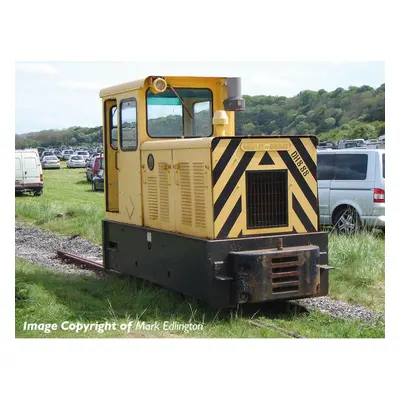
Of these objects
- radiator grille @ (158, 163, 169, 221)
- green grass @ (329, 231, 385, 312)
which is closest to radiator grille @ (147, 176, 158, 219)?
radiator grille @ (158, 163, 169, 221)

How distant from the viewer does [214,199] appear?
7.35 meters

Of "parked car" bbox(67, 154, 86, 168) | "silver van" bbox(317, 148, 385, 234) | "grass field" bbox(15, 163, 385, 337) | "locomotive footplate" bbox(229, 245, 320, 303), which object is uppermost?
"parked car" bbox(67, 154, 86, 168)

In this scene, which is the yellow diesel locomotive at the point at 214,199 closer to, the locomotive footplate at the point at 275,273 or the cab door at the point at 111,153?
the locomotive footplate at the point at 275,273

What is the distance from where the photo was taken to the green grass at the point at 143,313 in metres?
6.95

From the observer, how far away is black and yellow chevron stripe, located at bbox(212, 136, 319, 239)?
290 inches

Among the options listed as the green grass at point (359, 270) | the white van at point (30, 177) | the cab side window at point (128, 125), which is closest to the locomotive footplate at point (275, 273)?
the green grass at point (359, 270)

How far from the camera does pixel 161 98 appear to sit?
8.59m

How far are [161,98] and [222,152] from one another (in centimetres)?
161

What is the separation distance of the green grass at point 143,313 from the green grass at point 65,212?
4119mm

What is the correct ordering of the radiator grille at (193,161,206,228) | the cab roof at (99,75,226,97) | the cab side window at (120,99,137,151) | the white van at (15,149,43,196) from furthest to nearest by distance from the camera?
the white van at (15,149,43,196), the cab side window at (120,99,137,151), the cab roof at (99,75,226,97), the radiator grille at (193,161,206,228)

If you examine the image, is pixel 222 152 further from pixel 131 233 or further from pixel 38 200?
pixel 38 200

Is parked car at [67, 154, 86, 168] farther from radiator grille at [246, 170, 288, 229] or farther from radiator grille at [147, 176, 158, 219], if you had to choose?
radiator grille at [246, 170, 288, 229]

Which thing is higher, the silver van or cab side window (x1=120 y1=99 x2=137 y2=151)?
cab side window (x1=120 y1=99 x2=137 y2=151)

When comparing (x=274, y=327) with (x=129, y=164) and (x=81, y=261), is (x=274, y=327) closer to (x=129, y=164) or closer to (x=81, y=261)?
(x=129, y=164)
